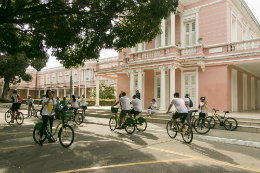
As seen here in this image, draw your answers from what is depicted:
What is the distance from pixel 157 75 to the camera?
18062 millimetres

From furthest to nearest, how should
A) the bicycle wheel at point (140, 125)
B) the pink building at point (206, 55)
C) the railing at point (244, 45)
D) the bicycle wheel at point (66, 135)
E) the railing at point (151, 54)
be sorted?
the railing at point (151, 54)
the pink building at point (206, 55)
the railing at point (244, 45)
the bicycle wheel at point (140, 125)
the bicycle wheel at point (66, 135)

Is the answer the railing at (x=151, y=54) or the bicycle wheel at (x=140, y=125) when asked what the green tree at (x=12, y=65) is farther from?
the bicycle wheel at (x=140, y=125)

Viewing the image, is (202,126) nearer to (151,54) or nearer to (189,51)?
(189,51)

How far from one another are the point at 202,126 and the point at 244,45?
7643 mm

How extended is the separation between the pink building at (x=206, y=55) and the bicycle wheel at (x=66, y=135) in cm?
932

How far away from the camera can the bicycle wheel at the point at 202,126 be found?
29.5 feet

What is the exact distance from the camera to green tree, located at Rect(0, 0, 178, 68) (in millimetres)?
8136

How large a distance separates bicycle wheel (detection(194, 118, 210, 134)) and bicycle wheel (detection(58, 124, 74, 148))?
564 centimetres

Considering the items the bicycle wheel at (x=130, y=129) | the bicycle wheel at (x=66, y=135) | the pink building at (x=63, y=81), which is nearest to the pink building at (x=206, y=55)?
the bicycle wheel at (x=130, y=129)

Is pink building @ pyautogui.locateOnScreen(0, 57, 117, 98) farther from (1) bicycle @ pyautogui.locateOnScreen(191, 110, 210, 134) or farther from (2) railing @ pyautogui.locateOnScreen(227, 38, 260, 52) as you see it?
(1) bicycle @ pyautogui.locateOnScreen(191, 110, 210, 134)

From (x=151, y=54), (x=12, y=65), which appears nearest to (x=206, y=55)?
(x=151, y=54)

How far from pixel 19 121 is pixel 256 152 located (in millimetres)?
11955

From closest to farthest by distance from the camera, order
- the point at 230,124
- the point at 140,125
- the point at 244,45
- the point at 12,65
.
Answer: the point at 140,125, the point at 230,124, the point at 244,45, the point at 12,65

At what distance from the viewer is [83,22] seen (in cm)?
931
